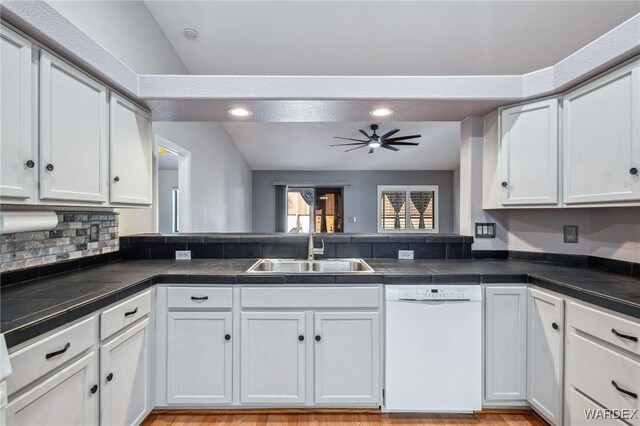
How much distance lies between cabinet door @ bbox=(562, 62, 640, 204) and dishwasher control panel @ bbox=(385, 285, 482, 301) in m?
0.82

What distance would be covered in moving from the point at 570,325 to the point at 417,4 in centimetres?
237

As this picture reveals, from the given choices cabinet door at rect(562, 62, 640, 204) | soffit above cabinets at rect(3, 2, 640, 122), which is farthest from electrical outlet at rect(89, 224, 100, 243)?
cabinet door at rect(562, 62, 640, 204)

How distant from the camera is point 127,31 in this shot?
2.21 metres

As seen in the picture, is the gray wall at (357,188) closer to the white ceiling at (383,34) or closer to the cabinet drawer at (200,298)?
the white ceiling at (383,34)

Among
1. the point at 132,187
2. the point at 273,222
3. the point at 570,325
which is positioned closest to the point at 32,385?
the point at 132,187

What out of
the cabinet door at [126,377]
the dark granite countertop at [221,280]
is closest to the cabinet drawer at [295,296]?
the dark granite countertop at [221,280]

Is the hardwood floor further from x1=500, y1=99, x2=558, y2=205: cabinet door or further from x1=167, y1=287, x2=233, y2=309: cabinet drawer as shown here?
x1=500, y1=99, x2=558, y2=205: cabinet door

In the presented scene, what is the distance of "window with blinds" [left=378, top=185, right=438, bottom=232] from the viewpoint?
7.77m

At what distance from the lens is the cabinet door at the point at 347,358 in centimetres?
174

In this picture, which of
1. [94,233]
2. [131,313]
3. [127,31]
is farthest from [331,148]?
[131,313]

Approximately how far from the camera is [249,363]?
1.74 metres

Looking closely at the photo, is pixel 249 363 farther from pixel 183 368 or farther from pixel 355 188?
pixel 355 188

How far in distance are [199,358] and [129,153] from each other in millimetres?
1302

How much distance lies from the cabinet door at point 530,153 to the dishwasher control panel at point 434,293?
0.76 metres
